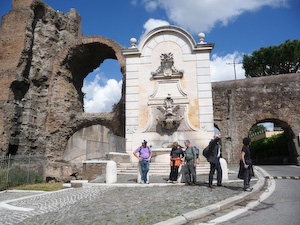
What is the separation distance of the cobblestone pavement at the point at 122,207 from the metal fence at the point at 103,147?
527 cm

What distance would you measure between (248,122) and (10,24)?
19.0 m

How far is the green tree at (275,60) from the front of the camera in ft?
108

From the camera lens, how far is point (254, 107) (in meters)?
19.0

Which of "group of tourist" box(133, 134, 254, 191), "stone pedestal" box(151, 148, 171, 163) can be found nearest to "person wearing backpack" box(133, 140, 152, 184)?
"group of tourist" box(133, 134, 254, 191)

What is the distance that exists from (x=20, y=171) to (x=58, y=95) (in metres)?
7.02

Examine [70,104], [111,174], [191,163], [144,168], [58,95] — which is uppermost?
[58,95]

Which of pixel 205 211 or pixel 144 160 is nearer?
pixel 205 211

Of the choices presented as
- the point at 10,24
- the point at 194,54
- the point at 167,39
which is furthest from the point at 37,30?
the point at 194,54

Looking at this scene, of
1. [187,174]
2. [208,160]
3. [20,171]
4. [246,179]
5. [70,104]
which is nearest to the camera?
[246,179]

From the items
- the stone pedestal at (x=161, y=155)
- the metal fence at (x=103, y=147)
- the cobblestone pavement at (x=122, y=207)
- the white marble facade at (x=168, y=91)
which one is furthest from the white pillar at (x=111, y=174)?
the white marble facade at (x=168, y=91)

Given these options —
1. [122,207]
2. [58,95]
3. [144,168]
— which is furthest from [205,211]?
[58,95]

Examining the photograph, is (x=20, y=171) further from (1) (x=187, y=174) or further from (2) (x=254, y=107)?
(2) (x=254, y=107)

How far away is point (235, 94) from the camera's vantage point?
1964cm

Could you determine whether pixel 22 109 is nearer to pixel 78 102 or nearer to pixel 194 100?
pixel 78 102
